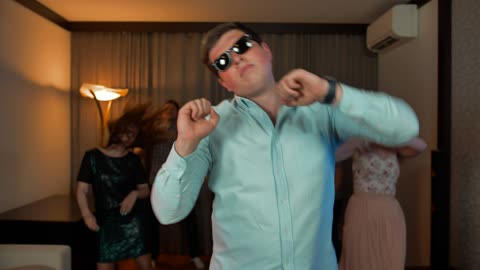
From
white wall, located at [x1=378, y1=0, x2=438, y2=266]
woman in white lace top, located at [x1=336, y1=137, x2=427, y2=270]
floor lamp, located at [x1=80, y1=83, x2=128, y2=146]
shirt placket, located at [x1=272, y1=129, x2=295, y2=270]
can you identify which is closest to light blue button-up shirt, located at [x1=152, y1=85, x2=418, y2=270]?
shirt placket, located at [x1=272, y1=129, x2=295, y2=270]

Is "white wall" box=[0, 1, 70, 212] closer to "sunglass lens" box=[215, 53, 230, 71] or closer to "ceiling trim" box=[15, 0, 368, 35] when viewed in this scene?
"ceiling trim" box=[15, 0, 368, 35]

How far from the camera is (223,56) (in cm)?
104

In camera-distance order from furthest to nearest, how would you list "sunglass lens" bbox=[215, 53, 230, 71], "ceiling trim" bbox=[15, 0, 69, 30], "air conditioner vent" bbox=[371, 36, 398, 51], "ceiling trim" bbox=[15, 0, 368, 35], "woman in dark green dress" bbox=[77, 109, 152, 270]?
"ceiling trim" bbox=[15, 0, 368, 35] < "air conditioner vent" bbox=[371, 36, 398, 51] < "ceiling trim" bbox=[15, 0, 69, 30] < "woman in dark green dress" bbox=[77, 109, 152, 270] < "sunglass lens" bbox=[215, 53, 230, 71]

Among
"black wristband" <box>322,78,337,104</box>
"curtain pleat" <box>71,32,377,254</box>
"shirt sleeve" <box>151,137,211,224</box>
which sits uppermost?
"curtain pleat" <box>71,32,377,254</box>

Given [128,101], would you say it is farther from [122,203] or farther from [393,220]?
[393,220]

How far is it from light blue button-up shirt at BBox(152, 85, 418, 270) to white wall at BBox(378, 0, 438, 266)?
267 centimetres

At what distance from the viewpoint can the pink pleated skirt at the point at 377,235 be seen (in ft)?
8.21

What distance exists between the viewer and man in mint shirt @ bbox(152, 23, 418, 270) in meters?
0.96

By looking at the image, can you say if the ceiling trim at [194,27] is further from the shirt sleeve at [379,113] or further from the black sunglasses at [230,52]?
the shirt sleeve at [379,113]

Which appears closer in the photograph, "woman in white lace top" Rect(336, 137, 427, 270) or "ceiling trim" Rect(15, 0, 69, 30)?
"woman in white lace top" Rect(336, 137, 427, 270)

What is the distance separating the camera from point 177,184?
961mm

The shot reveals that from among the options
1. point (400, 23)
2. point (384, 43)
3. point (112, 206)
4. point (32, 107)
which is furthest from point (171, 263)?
point (400, 23)

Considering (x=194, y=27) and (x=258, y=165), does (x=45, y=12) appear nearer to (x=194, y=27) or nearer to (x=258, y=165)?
(x=194, y=27)

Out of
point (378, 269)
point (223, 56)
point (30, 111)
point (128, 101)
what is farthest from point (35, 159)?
point (223, 56)
